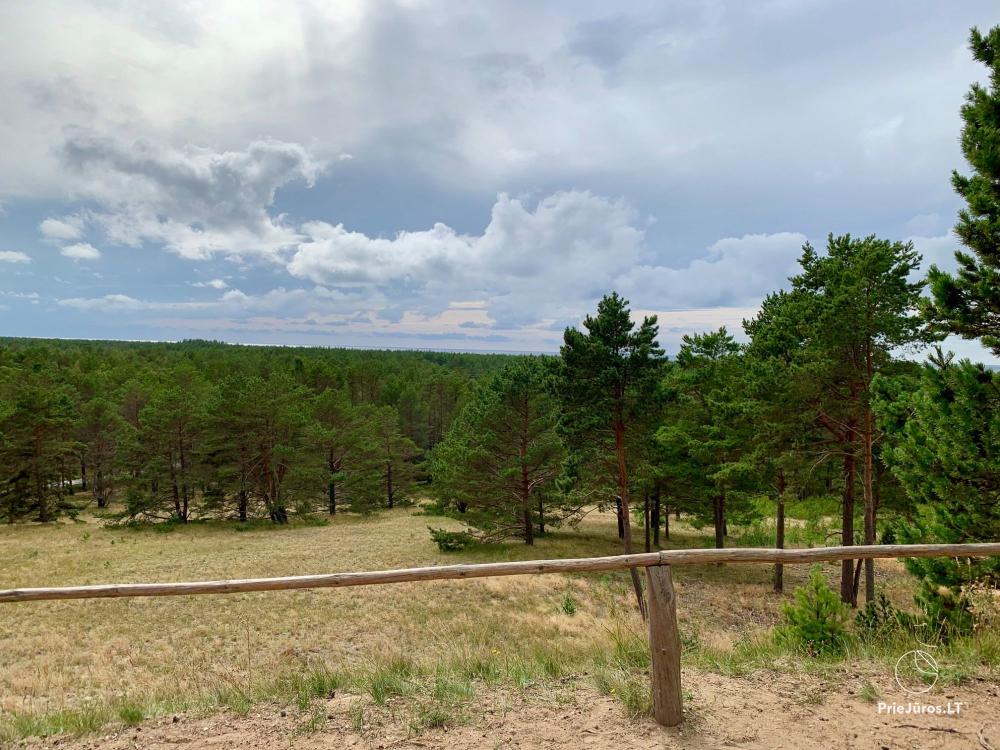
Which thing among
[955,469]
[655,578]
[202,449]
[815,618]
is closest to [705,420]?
[955,469]

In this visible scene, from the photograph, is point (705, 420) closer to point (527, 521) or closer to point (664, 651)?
point (527, 521)

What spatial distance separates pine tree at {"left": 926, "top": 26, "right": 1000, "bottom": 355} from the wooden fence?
607cm

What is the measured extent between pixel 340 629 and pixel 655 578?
1255cm

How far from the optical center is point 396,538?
28.0 m

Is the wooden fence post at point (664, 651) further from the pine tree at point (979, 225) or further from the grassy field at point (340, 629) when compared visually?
the pine tree at point (979, 225)

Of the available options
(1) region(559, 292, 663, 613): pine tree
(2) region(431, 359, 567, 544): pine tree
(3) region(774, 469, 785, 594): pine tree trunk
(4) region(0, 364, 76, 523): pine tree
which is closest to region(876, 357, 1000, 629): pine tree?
(1) region(559, 292, 663, 613): pine tree

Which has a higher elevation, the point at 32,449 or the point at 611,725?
the point at 611,725

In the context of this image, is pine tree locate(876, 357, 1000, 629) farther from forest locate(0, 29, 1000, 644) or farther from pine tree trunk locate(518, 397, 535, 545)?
pine tree trunk locate(518, 397, 535, 545)

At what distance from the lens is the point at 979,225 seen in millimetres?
8305

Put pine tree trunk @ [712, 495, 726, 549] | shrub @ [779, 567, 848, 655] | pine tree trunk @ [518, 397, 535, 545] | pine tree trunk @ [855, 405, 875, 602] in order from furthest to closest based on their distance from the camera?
pine tree trunk @ [518, 397, 535, 545] → pine tree trunk @ [712, 495, 726, 549] → pine tree trunk @ [855, 405, 875, 602] → shrub @ [779, 567, 848, 655]

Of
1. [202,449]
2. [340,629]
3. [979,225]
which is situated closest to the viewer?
[979,225]

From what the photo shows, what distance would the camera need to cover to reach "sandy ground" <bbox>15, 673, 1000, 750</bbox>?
359 cm

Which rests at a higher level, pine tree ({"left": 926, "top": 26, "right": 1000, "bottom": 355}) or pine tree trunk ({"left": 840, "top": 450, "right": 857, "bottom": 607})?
pine tree ({"left": 926, "top": 26, "right": 1000, "bottom": 355})

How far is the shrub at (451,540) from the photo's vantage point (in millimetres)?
24656
